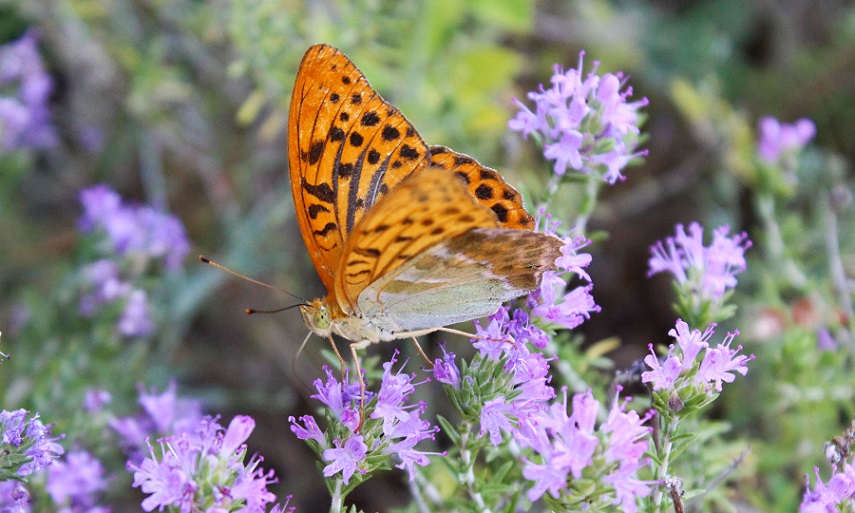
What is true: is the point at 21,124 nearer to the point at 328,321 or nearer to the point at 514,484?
the point at 328,321

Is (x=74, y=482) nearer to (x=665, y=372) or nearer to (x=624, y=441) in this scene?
(x=624, y=441)

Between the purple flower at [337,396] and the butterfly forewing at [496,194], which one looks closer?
the purple flower at [337,396]

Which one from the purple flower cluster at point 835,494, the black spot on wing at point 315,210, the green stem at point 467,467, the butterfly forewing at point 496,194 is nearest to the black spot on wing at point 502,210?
the butterfly forewing at point 496,194

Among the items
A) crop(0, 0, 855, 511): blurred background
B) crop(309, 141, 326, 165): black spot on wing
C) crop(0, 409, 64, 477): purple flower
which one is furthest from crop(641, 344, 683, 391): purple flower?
crop(0, 409, 64, 477): purple flower

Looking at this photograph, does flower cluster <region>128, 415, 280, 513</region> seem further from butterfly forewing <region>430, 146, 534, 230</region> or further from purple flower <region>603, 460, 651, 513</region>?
butterfly forewing <region>430, 146, 534, 230</region>

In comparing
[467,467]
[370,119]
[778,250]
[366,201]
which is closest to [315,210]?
[366,201]

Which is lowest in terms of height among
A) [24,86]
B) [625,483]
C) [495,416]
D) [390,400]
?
[625,483]

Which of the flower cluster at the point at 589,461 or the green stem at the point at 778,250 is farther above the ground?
the green stem at the point at 778,250

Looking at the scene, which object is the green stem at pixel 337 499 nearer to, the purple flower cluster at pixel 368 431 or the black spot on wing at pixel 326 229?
the purple flower cluster at pixel 368 431
